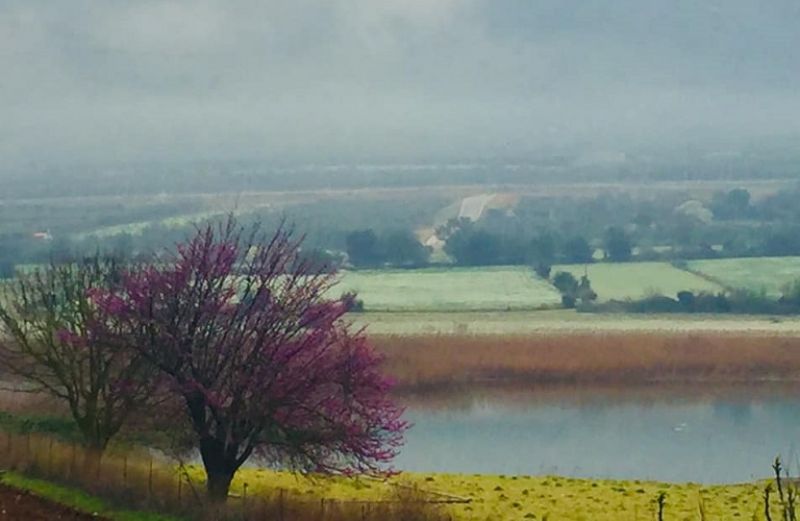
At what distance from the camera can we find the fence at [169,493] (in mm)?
8891

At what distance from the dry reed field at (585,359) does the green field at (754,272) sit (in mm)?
4603

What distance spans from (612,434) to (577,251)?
13788 millimetres

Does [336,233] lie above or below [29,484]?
above

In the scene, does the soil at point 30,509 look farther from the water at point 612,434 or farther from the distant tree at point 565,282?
the distant tree at point 565,282

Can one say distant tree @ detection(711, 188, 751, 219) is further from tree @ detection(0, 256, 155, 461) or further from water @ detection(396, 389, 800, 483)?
tree @ detection(0, 256, 155, 461)

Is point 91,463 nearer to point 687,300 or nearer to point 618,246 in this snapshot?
point 687,300

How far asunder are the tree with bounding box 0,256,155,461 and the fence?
0.37 m

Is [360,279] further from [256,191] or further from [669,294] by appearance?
[256,191]

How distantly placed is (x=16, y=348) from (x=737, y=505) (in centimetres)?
693

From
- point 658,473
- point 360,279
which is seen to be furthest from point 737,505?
point 360,279

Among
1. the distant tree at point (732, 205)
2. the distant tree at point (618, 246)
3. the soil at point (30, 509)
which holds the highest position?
the distant tree at point (732, 205)

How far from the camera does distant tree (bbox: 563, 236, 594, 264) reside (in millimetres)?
29156

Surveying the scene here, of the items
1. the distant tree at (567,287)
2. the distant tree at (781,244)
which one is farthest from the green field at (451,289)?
the distant tree at (781,244)

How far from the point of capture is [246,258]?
36.6 ft
